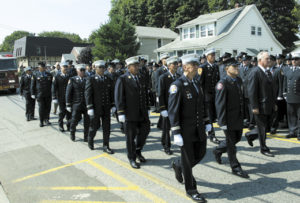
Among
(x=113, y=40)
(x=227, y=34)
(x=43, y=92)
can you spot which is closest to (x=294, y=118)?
(x=43, y=92)

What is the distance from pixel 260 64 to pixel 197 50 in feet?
85.2

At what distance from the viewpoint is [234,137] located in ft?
16.5

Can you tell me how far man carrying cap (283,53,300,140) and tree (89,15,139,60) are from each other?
2840 centimetres

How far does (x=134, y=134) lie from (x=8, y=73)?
20159mm

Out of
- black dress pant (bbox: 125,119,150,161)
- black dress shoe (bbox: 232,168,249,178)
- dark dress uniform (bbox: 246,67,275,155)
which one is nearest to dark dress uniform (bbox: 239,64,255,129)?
dark dress uniform (bbox: 246,67,275,155)

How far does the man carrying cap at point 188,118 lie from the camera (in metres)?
4.05

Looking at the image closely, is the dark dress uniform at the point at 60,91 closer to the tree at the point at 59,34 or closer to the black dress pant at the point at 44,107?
the black dress pant at the point at 44,107

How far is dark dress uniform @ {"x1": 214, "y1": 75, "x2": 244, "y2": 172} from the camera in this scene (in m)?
4.92

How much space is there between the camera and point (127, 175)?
17.1ft

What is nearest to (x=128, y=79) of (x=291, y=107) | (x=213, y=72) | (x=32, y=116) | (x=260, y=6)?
(x=213, y=72)

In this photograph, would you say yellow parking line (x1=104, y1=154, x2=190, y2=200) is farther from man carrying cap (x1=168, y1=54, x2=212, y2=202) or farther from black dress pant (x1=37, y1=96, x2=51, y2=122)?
black dress pant (x1=37, y1=96, x2=51, y2=122)

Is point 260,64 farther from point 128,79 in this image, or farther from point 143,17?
point 143,17

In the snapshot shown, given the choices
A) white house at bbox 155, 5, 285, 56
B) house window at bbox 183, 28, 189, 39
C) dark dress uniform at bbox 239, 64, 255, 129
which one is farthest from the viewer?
house window at bbox 183, 28, 189, 39

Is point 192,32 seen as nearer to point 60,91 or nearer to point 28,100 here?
point 28,100
